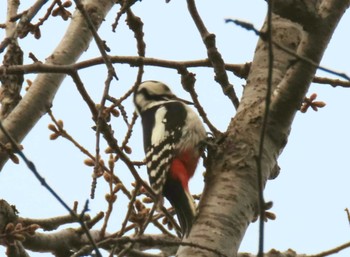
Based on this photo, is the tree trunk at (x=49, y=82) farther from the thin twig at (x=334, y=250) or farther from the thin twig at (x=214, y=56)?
the thin twig at (x=334, y=250)

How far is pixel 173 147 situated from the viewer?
504cm

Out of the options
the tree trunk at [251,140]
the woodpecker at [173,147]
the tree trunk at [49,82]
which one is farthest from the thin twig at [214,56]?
the tree trunk at [49,82]

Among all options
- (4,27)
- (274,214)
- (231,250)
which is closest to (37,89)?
(4,27)

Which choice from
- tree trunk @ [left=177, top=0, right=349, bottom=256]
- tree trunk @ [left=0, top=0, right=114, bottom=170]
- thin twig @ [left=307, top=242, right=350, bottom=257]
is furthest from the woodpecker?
thin twig @ [left=307, top=242, right=350, bottom=257]

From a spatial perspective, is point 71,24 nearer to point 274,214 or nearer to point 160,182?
point 160,182

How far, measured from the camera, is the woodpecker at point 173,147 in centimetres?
448

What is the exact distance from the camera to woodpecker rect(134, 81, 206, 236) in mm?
4484

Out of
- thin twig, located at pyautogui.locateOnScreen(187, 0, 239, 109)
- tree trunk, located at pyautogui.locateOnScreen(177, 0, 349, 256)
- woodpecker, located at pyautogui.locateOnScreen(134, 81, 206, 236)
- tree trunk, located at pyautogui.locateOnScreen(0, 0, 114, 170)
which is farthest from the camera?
woodpecker, located at pyautogui.locateOnScreen(134, 81, 206, 236)

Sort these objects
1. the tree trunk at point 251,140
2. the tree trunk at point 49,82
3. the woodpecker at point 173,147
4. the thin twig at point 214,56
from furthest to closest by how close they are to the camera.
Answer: the woodpecker at point 173,147, the tree trunk at point 49,82, the thin twig at point 214,56, the tree trunk at point 251,140

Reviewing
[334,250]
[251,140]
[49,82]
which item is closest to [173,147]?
[49,82]

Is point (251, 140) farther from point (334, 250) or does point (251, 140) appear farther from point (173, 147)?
point (173, 147)

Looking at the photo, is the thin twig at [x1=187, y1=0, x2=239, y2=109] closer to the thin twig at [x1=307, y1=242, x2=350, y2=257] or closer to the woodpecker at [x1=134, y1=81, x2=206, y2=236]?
the woodpecker at [x1=134, y1=81, x2=206, y2=236]

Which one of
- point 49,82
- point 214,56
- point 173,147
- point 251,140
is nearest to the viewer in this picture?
point 251,140

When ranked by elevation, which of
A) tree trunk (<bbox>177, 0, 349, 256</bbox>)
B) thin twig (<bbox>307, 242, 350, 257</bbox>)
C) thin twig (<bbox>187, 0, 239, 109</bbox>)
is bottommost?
thin twig (<bbox>307, 242, 350, 257</bbox>)
